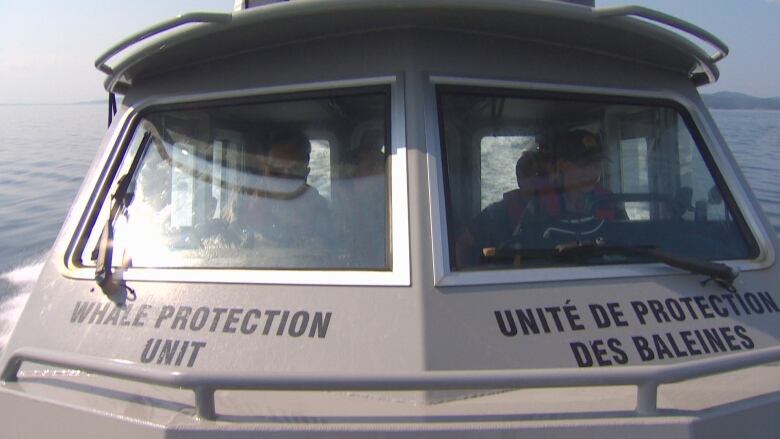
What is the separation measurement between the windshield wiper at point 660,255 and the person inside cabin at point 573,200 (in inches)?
4.6

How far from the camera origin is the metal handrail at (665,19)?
8.31ft

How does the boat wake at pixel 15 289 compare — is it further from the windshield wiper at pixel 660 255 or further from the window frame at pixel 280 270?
the windshield wiper at pixel 660 255

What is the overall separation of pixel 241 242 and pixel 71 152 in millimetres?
8975

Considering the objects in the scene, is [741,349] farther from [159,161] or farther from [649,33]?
[159,161]

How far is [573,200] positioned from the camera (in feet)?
9.48

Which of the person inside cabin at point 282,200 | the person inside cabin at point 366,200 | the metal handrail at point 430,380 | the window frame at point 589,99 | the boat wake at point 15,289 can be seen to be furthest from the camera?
the boat wake at point 15,289

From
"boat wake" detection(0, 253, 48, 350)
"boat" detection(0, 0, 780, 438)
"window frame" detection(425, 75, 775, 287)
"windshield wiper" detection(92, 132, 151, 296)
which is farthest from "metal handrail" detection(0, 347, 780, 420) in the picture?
"boat wake" detection(0, 253, 48, 350)

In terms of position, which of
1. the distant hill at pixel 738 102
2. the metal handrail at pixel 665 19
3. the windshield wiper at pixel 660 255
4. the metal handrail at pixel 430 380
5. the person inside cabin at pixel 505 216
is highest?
the distant hill at pixel 738 102

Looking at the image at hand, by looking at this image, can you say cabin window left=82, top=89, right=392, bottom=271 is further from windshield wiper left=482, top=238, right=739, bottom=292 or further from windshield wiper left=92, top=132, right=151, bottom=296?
windshield wiper left=482, top=238, right=739, bottom=292

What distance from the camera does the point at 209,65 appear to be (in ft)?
9.71

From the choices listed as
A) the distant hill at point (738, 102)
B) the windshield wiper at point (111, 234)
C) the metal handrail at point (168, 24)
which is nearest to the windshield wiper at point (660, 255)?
the metal handrail at point (168, 24)

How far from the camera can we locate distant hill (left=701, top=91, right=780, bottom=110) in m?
5.73

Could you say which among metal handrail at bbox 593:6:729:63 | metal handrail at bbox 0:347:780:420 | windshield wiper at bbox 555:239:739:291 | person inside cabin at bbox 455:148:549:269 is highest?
metal handrail at bbox 593:6:729:63

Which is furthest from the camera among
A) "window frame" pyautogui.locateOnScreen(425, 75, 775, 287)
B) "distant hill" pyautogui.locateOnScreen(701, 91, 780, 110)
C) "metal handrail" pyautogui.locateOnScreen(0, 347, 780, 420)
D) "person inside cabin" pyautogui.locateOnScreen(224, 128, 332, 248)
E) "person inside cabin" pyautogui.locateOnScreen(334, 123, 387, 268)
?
"distant hill" pyautogui.locateOnScreen(701, 91, 780, 110)
